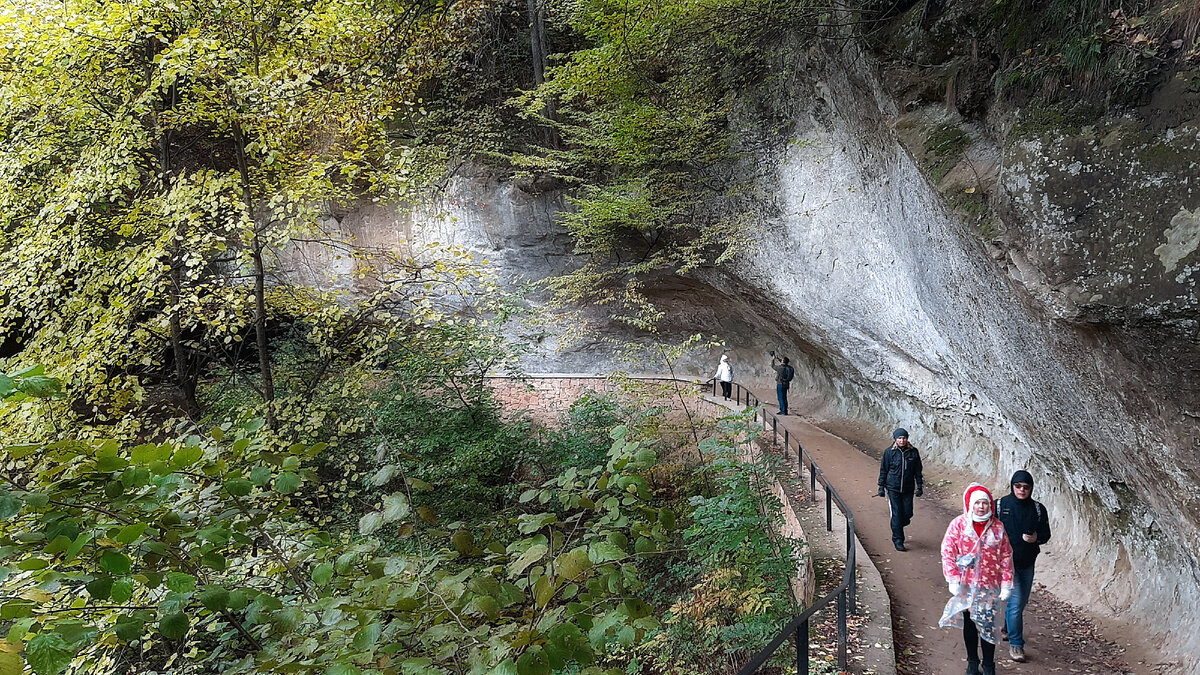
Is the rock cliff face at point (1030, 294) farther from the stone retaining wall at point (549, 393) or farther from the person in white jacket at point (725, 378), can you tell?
the stone retaining wall at point (549, 393)

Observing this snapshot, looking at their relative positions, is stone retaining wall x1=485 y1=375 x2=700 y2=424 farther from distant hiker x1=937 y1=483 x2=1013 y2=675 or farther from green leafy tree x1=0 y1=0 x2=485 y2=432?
distant hiker x1=937 y1=483 x2=1013 y2=675

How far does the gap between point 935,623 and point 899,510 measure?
72.1 inches

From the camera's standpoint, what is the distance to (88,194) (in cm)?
627

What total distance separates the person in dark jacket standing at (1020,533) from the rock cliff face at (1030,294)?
100 centimetres

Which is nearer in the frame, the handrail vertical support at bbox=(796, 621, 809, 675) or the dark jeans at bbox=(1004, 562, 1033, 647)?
the handrail vertical support at bbox=(796, 621, 809, 675)

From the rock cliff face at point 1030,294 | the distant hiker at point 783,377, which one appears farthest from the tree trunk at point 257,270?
the distant hiker at point 783,377

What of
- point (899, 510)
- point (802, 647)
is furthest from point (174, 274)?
point (899, 510)

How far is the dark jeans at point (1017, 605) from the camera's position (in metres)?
4.91

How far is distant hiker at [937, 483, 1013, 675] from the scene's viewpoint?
167 inches

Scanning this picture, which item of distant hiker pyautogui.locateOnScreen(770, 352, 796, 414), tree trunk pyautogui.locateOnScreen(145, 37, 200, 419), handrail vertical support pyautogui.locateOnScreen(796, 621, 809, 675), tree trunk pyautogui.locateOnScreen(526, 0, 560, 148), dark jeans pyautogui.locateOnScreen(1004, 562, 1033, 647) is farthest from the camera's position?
distant hiker pyautogui.locateOnScreen(770, 352, 796, 414)

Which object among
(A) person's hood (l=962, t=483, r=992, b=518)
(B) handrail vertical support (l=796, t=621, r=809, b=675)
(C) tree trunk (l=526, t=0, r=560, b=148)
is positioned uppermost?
(C) tree trunk (l=526, t=0, r=560, b=148)

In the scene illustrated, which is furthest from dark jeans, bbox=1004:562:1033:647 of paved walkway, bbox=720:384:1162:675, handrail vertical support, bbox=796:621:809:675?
handrail vertical support, bbox=796:621:809:675

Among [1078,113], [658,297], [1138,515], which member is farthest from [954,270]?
[658,297]

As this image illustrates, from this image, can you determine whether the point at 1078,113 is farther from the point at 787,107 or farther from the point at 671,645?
the point at 787,107
